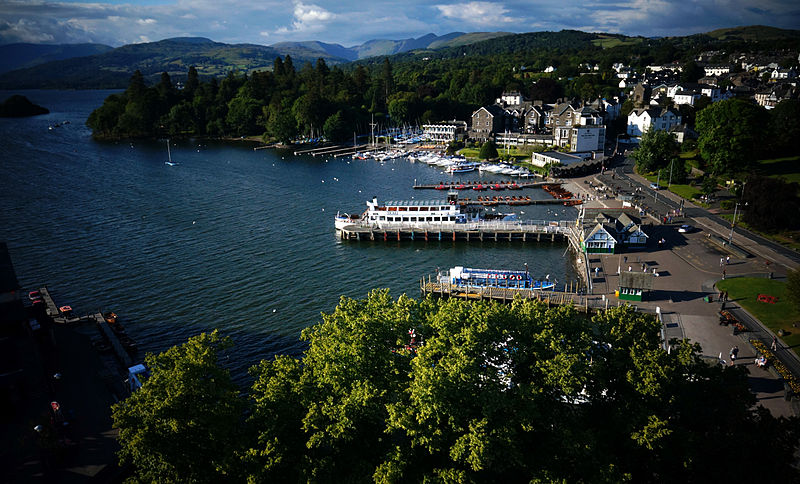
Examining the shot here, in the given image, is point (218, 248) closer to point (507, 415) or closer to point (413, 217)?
point (413, 217)

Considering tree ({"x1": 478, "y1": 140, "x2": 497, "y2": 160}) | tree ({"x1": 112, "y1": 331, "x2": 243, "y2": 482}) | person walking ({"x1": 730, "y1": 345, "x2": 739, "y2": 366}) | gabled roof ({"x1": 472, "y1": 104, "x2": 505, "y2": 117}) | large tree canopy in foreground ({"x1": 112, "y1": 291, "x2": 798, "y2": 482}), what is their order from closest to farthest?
large tree canopy in foreground ({"x1": 112, "y1": 291, "x2": 798, "y2": 482}) → tree ({"x1": 112, "y1": 331, "x2": 243, "y2": 482}) → person walking ({"x1": 730, "y1": 345, "x2": 739, "y2": 366}) → tree ({"x1": 478, "y1": 140, "x2": 497, "y2": 160}) → gabled roof ({"x1": 472, "y1": 104, "x2": 505, "y2": 117})

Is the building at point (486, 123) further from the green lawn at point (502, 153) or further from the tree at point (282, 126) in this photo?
the tree at point (282, 126)

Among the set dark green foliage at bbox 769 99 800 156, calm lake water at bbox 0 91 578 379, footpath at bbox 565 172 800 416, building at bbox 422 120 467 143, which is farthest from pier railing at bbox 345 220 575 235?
building at bbox 422 120 467 143

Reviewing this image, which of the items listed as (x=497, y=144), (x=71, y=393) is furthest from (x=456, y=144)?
(x=71, y=393)

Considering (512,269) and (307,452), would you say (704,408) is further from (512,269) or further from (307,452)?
(512,269)

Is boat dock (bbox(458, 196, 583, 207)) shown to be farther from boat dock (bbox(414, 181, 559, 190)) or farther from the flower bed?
the flower bed

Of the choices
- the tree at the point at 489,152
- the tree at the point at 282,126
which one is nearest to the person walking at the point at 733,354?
the tree at the point at 489,152

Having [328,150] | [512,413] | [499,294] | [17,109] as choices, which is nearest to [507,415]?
[512,413]
